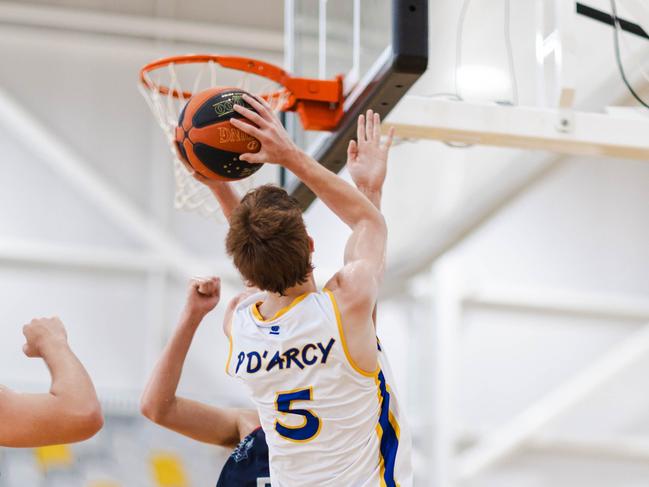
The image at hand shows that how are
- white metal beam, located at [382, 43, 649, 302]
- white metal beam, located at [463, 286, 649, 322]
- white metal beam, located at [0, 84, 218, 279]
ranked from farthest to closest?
white metal beam, located at [463, 286, 649, 322] → white metal beam, located at [0, 84, 218, 279] → white metal beam, located at [382, 43, 649, 302]

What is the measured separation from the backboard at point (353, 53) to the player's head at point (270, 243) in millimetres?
935

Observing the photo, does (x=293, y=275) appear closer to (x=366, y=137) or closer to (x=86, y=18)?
(x=366, y=137)

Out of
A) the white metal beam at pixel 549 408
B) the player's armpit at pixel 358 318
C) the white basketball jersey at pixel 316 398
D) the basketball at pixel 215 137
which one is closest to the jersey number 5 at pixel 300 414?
the white basketball jersey at pixel 316 398

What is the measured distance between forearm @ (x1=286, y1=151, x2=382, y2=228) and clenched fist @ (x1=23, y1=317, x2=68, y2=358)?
85 cm

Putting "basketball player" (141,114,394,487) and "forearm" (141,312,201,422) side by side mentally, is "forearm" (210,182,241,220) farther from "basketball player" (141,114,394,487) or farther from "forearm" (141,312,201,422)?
"forearm" (141,312,201,422)

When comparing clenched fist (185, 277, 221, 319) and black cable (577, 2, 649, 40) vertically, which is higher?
black cable (577, 2, 649, 40)

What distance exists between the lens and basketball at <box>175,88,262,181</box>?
143 inches

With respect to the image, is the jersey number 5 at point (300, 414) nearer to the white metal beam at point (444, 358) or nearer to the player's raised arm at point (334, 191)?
the player's raised arm at point (334, 191)

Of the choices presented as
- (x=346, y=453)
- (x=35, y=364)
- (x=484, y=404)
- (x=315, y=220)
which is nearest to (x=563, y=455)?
(x=484, y=404)

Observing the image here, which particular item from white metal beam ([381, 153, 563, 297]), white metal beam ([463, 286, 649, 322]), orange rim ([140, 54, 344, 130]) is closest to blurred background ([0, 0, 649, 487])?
white metal beam ([463, 286, 649, 322])

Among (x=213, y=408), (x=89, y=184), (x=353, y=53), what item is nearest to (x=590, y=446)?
(x=89, y=184)

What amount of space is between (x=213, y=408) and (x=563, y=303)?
6.26 metres

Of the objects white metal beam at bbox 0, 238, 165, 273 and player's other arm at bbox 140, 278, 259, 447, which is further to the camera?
white metal beam at bbox 0, 238, 165, 273

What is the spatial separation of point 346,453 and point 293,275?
550 mm
